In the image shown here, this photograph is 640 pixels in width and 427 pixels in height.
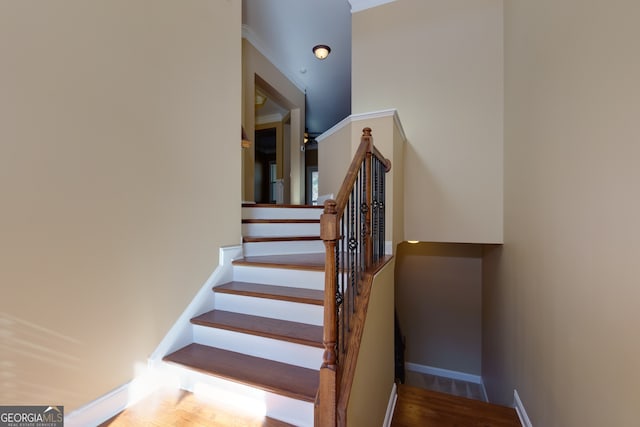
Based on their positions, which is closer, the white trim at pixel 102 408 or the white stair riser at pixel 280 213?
the white trim at pixel 102 408

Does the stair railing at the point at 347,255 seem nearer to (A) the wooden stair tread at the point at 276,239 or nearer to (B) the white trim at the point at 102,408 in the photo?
(A) the wooden stair tread at the point at 276,239

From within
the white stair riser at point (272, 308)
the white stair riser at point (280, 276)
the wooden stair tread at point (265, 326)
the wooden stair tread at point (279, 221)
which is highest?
the wooden stair tread at point (279, 221)

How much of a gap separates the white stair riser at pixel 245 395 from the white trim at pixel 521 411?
175 cm

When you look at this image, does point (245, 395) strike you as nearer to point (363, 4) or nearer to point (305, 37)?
point (363, 4)

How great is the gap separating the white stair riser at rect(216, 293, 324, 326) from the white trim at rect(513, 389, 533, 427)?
172 cm

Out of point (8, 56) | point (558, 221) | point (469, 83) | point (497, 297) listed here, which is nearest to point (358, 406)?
point (558, 221)

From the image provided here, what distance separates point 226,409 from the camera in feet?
4.97

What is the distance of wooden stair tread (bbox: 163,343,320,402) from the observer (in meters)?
1.42

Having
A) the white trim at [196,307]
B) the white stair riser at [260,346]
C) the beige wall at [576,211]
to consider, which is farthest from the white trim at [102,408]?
the beige wall at [576,211]

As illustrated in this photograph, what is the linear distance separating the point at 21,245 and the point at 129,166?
58 cm

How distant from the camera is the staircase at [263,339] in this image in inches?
57.2

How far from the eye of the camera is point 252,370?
158 cm

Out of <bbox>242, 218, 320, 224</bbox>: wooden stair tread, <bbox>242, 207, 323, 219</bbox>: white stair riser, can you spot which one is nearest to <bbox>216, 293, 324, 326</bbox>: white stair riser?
<bbox>242, 218, 320, 224</bbox>: wooden stair tread

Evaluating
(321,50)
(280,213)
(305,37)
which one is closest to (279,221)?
(280,213)
